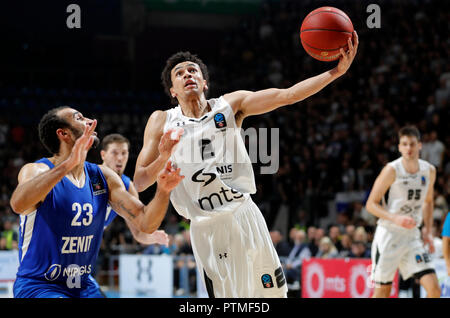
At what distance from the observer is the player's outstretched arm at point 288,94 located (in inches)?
161

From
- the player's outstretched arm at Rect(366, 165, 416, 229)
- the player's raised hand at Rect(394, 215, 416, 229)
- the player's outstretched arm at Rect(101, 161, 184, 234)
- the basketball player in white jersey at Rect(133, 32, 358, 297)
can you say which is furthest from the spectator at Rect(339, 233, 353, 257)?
the player's outstretched arm at Rect(101, 161, 184, 234)

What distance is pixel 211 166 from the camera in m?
4.29

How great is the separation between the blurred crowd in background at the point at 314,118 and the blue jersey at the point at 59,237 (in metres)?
6.47

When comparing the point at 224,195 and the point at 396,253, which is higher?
the point at 224,195

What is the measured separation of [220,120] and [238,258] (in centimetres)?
100

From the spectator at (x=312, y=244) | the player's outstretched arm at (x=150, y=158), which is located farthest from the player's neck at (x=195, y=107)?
the spectator at (x=312, y=244)

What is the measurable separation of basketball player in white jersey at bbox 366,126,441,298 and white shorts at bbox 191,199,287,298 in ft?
8.24

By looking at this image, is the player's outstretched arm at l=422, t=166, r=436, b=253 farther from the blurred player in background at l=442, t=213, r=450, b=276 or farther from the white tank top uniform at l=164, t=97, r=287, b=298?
the white tank top uniform at l=164, t=97, r=287, b=298

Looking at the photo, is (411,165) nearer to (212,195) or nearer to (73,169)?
(212,195)

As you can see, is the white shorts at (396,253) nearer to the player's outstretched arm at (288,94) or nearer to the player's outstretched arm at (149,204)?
the player's outstretched arm at (288,94)

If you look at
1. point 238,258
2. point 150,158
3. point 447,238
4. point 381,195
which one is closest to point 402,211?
point 381,195

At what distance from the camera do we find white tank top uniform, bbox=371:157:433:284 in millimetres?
6559

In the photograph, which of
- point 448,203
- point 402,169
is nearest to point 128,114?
point 448,203

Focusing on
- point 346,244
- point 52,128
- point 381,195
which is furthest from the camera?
point 346,244
